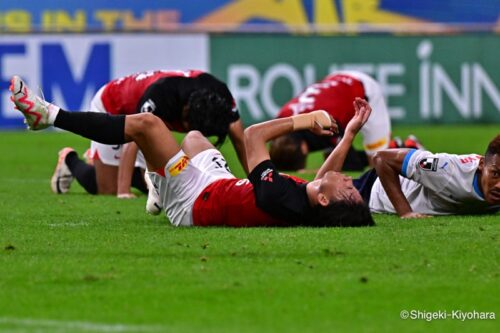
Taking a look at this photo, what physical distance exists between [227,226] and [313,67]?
541 inches

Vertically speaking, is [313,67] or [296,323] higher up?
[296,323]

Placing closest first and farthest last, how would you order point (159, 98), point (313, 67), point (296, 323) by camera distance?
point (296, 323) → point (159, 98) → point (313, 67)

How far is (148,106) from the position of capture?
10.1m

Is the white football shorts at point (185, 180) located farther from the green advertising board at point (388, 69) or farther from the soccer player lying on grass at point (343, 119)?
the green advertising board at point (388, 69)

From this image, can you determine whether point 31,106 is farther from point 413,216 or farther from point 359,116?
point 413,216

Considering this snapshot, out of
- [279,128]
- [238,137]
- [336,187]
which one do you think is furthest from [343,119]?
[336,187]

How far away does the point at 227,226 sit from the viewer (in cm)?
841

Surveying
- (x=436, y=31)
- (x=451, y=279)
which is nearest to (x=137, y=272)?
(x=451, y=279)

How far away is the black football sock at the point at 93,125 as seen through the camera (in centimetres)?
809

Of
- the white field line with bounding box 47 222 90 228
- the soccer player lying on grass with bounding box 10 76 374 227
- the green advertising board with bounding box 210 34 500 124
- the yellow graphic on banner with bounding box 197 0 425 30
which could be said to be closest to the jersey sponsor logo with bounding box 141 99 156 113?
the white field line with bounding box 47 222 90 228

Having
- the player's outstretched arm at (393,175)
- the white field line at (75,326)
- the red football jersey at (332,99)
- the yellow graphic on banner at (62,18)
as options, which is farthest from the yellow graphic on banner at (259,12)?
the white field line at (75,326)

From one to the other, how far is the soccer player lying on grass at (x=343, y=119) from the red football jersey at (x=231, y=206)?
5770 millimetres

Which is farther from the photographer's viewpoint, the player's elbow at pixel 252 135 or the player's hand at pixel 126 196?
the player's hand at pixel 126 196

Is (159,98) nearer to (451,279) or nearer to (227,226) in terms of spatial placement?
(227,226)
